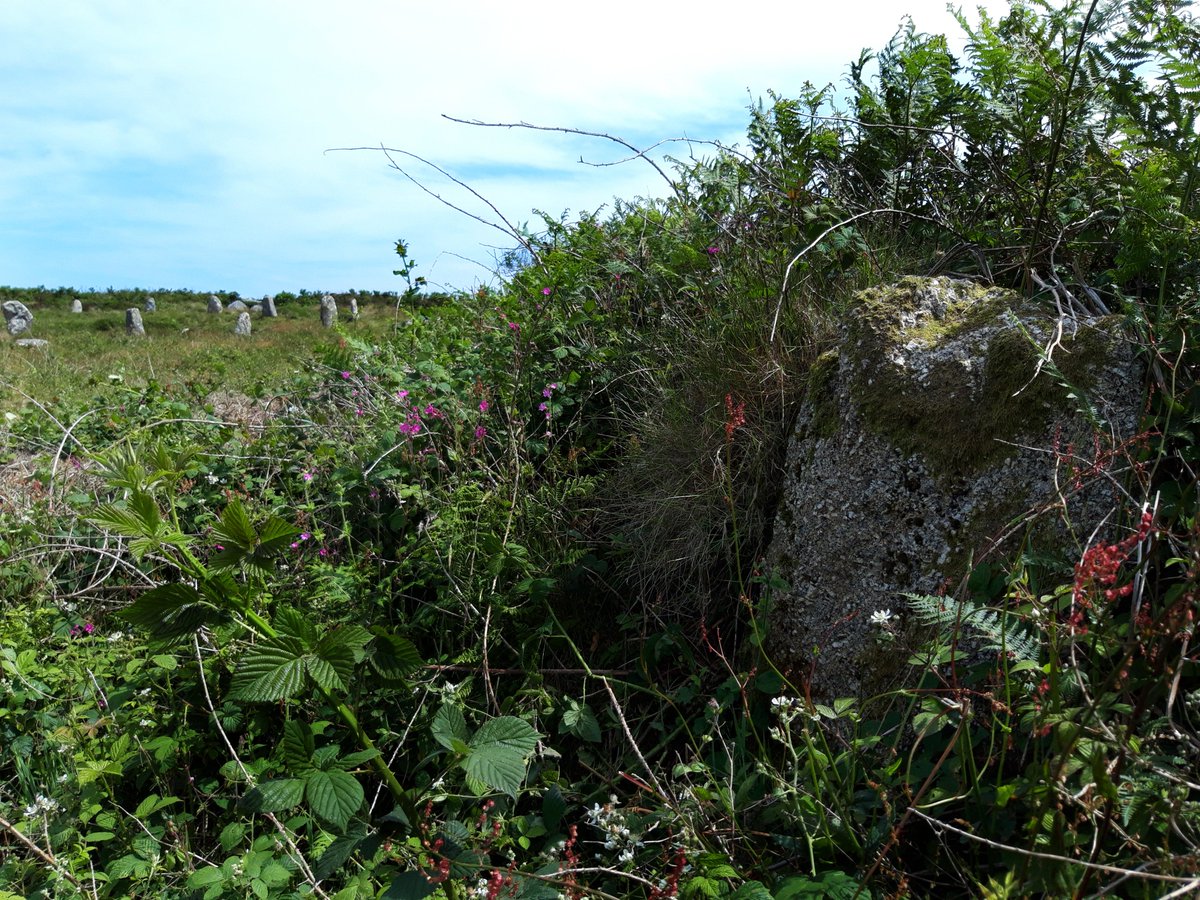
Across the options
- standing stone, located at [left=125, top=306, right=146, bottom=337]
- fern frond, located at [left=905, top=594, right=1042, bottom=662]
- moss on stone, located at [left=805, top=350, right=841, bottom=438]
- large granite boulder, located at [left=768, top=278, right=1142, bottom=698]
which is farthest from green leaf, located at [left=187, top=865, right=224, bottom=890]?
standing stone, located at [left=125, top=306, right=146, bottom=337]

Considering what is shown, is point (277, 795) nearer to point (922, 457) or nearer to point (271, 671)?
point (271, 671)

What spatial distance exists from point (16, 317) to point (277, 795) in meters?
35.5

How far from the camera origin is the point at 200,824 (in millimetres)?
2859

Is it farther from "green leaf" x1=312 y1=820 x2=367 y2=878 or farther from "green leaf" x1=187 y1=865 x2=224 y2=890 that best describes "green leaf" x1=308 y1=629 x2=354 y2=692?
"green leaf" x1=187 y1=865 x2=224 y2=890

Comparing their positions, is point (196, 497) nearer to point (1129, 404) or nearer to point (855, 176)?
point (855, 176)

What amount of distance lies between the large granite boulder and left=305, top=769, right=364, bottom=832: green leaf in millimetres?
1255

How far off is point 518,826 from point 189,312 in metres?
37.9

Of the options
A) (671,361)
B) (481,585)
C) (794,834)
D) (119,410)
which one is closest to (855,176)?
(671,361)

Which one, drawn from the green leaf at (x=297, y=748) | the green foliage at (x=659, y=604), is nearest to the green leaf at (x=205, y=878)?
the green foliage at (x=659, y=604)

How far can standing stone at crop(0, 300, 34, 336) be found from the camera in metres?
28.3

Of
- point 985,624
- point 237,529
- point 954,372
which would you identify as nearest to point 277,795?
point 237,529

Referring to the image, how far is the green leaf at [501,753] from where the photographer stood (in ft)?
6.04

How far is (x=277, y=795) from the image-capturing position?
5.95 feet

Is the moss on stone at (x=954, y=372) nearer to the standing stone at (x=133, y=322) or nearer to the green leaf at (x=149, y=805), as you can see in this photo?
the green leaf at (x=149, y=805)
